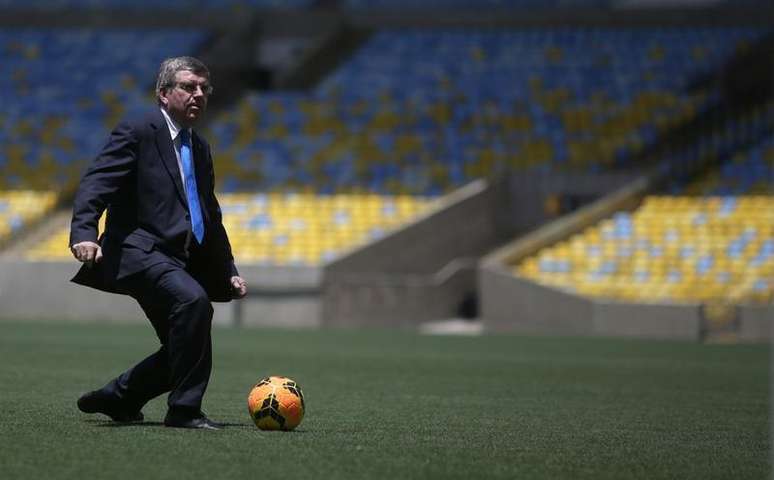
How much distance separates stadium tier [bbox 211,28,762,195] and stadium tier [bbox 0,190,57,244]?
3.68 m

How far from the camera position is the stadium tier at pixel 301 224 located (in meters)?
28.9

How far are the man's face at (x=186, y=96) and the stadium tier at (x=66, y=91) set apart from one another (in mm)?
24317

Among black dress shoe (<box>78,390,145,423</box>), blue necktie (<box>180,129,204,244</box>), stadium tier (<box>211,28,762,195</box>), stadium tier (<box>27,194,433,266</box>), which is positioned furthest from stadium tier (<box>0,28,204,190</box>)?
blue necktie (<box>180,129,204,244</box>)

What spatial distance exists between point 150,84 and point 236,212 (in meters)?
6.26

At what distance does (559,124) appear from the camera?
31.4 meters

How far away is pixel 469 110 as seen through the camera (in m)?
32.4

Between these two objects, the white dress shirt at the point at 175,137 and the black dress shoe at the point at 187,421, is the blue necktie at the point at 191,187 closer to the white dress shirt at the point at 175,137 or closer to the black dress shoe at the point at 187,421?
the white dress shirt at the point at 175,137

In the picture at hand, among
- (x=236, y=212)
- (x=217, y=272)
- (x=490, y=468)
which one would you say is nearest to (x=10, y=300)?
(x=236, y=212)

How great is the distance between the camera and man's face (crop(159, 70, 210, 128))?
8.22 metres

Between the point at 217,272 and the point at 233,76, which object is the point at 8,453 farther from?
the point at 233,76

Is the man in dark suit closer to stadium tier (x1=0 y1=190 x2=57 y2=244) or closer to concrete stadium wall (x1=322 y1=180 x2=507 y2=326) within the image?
concrete stadium wall (x1=322 y1=180 x2=507 y2=326)

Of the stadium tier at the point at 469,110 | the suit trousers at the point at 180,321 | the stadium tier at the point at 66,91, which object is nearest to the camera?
the suit trousers at the point at 180,321

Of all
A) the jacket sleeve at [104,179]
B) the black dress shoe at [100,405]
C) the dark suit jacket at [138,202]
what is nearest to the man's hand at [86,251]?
the jacket sleeve at [104,179]

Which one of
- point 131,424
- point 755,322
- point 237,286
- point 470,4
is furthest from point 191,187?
point 470,4
